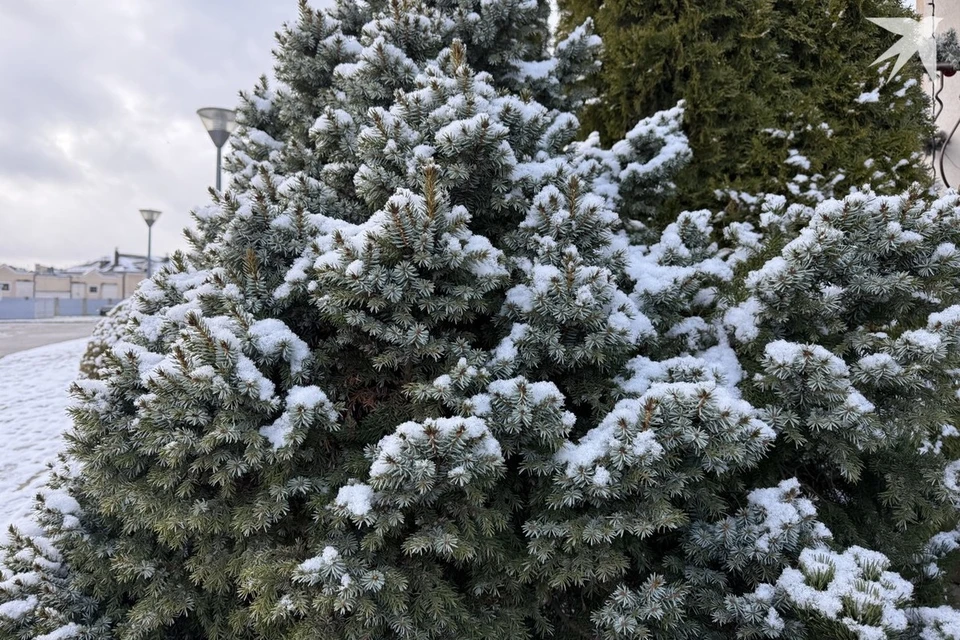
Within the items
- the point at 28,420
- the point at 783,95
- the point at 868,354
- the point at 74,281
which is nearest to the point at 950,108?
the point at 783,95

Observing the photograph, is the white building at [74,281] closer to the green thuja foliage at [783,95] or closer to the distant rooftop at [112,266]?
the distant rooftop at [112,266]

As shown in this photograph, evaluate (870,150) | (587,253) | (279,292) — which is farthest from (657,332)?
(870,150)

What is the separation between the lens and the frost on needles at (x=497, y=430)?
4.29ft

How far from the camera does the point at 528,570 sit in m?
1.37

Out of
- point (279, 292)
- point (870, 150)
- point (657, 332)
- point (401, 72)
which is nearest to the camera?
point (279, 292)

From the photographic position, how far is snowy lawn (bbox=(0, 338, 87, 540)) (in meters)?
3.34

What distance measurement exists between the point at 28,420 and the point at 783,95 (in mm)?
6938

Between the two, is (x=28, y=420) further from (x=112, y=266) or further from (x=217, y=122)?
(x=112, y=266)

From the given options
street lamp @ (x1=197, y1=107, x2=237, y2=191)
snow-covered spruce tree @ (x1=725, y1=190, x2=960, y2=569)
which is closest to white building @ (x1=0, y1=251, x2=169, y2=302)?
street lamp @ (x1=197, y1=107, x2=237, y2=191)

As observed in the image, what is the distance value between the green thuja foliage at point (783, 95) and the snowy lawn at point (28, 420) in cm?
326

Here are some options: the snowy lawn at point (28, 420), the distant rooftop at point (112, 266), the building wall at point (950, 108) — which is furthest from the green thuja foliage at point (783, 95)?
the distant rooftop at point (112, 266)

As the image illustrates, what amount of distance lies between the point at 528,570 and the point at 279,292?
113 centimetres

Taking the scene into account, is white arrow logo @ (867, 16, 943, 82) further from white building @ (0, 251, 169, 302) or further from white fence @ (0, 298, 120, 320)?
white building @ (0, 251, 169, 302)

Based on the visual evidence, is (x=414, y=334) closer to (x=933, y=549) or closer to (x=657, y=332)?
(x=657, y=332)
